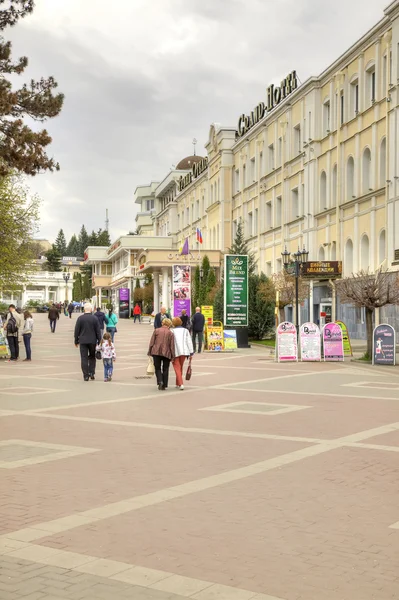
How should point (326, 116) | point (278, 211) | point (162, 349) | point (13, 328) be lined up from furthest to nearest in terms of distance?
point (278, 211)
point (326, 116)
point (13, 328)
point (162, 349)

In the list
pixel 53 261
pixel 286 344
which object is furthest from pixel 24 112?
pixel 53 261

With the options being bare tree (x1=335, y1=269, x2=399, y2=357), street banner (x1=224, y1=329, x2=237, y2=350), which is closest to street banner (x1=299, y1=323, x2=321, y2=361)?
bare tree (x1=335, y1=269, x2=399, y2=357)

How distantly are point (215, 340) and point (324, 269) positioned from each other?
7678 mm

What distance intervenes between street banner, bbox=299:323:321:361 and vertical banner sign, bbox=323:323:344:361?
0.26m

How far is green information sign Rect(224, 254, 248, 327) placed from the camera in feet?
110

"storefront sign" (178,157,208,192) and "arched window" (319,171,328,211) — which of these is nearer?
"arched window" (319,171,328,211)

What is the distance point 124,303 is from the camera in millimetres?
81312

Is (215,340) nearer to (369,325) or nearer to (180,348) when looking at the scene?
(369,325)

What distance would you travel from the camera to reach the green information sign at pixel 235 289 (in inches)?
1316

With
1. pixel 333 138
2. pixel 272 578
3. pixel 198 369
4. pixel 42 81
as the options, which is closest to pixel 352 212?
pixel 333 138

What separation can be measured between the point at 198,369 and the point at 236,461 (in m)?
14.0

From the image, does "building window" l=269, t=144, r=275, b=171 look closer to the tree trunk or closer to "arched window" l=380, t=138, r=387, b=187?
"arched window" l=380, t=138, r=387, b=187

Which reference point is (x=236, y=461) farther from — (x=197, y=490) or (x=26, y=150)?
(x=26, y=150)

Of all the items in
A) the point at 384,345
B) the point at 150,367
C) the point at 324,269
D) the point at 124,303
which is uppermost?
the point at 324,269
